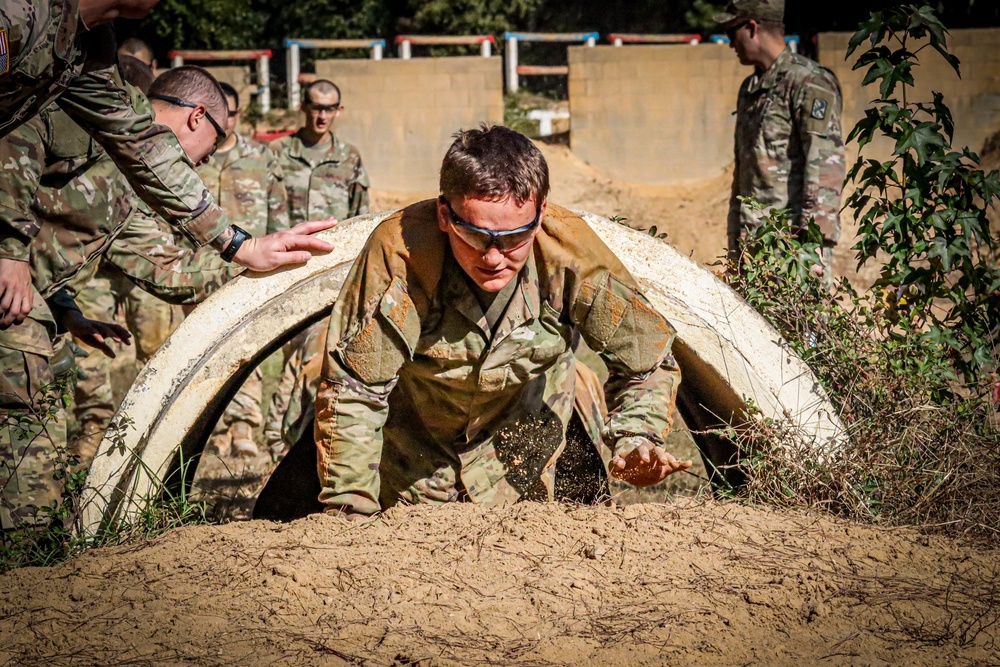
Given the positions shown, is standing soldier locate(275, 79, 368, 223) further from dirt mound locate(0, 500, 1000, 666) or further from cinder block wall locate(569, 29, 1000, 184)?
cinder block wall locate(569, 29, 1000, 184)

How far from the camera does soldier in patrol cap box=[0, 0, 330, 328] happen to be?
10.4ft

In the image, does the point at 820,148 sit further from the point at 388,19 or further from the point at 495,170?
the point at 388,19

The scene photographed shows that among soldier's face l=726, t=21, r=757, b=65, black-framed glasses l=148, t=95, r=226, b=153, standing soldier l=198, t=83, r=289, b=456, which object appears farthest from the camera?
standing soldier l=198, t=83, r=289, b=456

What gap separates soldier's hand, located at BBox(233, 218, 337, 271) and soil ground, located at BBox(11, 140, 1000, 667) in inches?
42.3

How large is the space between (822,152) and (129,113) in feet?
11.8

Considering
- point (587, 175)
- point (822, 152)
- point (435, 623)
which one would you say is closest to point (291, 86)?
point (587, 175)

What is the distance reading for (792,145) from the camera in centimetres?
567

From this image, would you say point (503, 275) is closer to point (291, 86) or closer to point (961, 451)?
point (961, 451)

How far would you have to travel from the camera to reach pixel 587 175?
14531 millimetres

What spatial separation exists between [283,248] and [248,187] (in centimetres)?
375

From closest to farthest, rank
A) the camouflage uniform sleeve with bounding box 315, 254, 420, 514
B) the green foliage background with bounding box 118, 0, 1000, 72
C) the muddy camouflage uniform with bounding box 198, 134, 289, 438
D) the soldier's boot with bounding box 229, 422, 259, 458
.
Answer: the camouflage uniform sleeve with bounding box 315, 254, 420, 514 < the soldier's boot with bounding box 229, 422, 259, 458 < the muddy camouflage uniform with bounding box 198, 134, 289, 438 < the green foliage background with bounding box 118, 0, 1000, 72

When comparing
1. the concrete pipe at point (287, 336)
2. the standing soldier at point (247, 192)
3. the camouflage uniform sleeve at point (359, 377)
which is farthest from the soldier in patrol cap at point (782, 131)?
the standing soldier at point (247, 192)

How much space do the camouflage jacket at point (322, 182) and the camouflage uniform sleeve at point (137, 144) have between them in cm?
418

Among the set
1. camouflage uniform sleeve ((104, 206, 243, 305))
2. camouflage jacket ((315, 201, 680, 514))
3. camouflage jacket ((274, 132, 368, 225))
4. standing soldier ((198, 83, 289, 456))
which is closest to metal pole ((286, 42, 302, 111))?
camouflage jacket ((274, 132, 368, 225))
